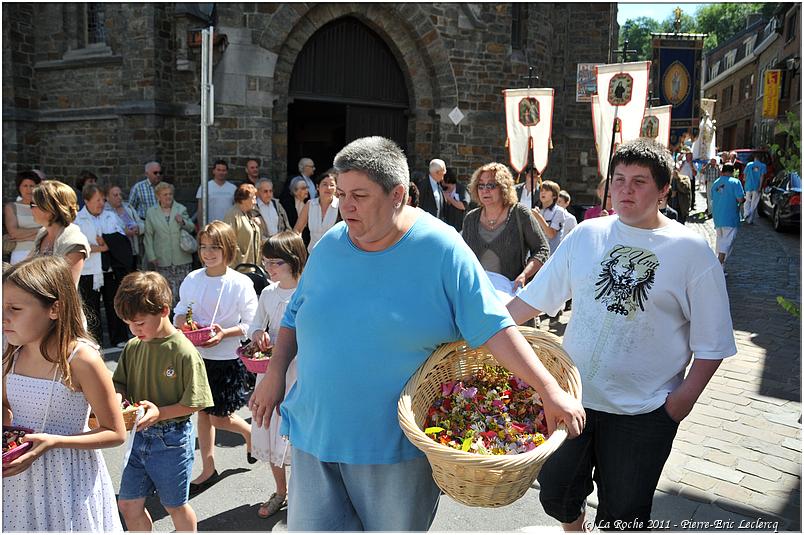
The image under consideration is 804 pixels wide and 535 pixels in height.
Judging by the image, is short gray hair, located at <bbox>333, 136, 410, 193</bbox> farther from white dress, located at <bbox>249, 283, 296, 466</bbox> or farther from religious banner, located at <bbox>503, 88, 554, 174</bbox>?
religious banner, located at <bbox>503, 88, 554, 174</bbox>

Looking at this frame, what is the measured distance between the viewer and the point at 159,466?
10.5 ft

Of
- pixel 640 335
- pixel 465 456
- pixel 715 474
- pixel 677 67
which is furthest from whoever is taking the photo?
pixel 677 67

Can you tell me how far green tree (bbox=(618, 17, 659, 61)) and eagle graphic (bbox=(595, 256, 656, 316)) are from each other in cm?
6160

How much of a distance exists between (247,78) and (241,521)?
997 cm

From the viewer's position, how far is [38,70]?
14.1m

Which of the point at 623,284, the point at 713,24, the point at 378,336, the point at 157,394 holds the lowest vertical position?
the point at 157,394

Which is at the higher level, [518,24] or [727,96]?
[727,96]

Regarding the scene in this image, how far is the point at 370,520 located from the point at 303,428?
0.40 metres

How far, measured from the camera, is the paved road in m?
3.80

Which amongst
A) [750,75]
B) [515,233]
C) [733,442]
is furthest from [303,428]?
[750,75]

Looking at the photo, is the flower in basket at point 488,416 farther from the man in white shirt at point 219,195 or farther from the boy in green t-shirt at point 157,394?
the man in white shirt at point 219,195

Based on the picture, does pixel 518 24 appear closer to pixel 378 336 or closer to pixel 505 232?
pixel 505 232

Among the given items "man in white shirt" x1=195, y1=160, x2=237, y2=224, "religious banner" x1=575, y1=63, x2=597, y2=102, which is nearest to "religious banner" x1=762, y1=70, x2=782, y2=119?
"religious banner" x1=575, y1=63, x2=597, y2=102

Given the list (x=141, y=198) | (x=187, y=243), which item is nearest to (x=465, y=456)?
(x=187, y=243)
